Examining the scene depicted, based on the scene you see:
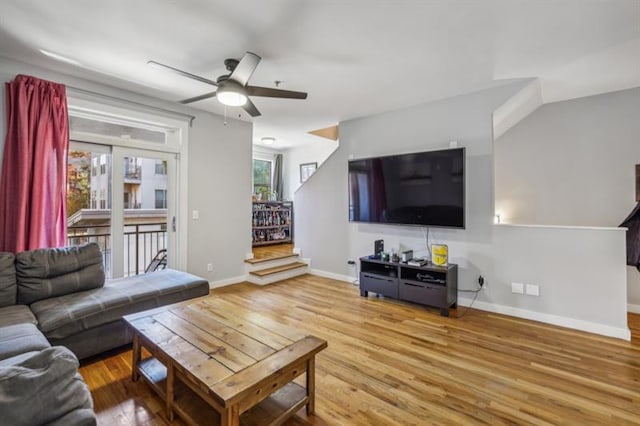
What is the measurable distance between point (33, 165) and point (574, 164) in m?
6.20

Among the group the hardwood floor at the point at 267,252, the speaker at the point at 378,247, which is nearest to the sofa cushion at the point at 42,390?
the speaker at the point at 378,247

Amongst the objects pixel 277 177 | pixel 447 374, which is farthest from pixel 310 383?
pixel 277 177

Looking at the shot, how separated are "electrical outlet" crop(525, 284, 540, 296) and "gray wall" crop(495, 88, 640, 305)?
1.23 m

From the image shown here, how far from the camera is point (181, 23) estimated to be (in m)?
2.29

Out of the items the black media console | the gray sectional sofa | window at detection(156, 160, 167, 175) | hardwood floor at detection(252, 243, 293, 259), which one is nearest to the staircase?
hardwood floor at detection(252, 243, 293, 259)

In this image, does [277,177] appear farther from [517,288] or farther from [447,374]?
[447,374]

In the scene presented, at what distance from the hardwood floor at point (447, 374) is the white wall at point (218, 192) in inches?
66.1

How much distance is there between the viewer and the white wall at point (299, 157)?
274 inches

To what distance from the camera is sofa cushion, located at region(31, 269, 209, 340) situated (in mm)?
2219

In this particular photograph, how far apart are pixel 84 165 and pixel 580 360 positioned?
536 centimetres

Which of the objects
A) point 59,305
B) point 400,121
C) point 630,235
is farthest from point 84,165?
point 630,235

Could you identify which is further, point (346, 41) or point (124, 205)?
point (124, 205)

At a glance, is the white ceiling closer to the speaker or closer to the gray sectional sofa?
the gray sectional sofa

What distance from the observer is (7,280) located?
2.40m
